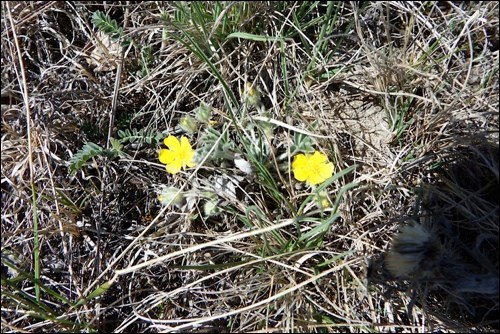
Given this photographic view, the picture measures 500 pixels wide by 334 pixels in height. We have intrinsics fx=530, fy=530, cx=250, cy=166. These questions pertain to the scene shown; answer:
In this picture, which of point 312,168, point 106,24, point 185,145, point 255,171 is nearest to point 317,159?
point 312,168

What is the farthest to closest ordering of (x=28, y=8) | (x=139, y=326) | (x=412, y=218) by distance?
(x=28, y=8) < (x=139, y=326) < (x=412, y=218)

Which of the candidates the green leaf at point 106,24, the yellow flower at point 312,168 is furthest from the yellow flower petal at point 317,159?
the green leaf at point 106,24

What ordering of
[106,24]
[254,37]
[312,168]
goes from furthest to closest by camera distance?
[106,24] < [254,37] < [312,168]

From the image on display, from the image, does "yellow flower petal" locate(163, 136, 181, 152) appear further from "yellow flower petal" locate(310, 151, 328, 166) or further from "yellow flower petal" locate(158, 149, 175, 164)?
"yellow flower petal" locate(310, 151, 328, 166)

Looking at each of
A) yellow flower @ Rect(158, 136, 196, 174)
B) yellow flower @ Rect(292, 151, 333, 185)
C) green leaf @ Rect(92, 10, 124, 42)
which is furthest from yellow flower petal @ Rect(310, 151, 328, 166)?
green leaf @ Rect(92, 10, 124, 42)

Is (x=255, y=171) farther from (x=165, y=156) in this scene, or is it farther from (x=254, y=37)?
(x=254, y=37)

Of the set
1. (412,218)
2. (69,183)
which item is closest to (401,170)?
(412,218)

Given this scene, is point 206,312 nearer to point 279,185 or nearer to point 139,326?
point 139,326

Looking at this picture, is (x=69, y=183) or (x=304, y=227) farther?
(x=69, y=183)
